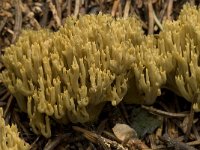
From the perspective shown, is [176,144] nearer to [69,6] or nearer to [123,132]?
[123,132]

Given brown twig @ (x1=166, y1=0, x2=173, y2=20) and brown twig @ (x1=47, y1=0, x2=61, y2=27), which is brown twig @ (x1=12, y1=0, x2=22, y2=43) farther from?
brown twig @ (x1=166, y1=0, x2=173, y2=20)

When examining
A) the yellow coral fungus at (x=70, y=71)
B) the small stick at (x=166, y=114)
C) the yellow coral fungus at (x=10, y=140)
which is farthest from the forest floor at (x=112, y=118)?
the yellow coral fungus at (x=10, y=140)

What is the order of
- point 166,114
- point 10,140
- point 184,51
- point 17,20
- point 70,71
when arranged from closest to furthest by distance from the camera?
1. point 10,140
2. point 70,71
3. point 184,51
4. point 166,114
5. point 17,20

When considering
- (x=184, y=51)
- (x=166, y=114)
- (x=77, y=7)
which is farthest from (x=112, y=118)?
(x=77, y=7)

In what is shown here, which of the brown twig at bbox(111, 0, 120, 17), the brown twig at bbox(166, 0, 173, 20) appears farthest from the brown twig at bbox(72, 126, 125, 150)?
the brown twig at bbox(166, 0, 173, 20)

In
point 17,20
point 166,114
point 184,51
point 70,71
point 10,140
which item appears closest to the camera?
point 10,140

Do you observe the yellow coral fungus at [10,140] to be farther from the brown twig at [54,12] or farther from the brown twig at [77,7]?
the brown twig at [77,7]

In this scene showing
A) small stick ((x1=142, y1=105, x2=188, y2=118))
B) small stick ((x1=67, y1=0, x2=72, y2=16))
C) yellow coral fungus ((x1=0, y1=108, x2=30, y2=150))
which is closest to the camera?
yellow coral fungus ((x1=0, y1=108, x2=30, y2=150))

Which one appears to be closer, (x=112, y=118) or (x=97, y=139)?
(x=97, y=139)
